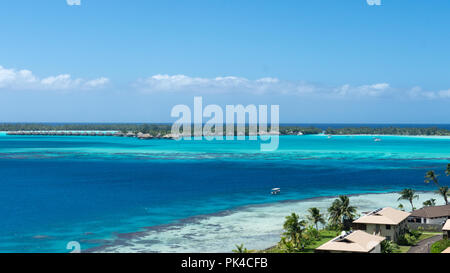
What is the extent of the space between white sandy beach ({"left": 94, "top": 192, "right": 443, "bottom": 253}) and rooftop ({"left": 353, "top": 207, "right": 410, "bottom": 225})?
21.8 feet

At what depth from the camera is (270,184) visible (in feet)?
213

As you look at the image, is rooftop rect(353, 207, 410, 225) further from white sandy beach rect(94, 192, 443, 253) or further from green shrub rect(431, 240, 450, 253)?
white sandy beach rect(94, 192, 443, 253)

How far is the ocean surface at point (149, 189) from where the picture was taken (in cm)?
3859

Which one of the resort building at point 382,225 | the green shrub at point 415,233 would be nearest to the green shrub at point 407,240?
the resort building at point 382,225

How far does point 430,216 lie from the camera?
36.1 m

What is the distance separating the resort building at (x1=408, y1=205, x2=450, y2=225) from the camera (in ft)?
118

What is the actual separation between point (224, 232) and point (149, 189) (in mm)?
28459

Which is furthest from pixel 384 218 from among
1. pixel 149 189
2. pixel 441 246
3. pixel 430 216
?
pixel 149 189

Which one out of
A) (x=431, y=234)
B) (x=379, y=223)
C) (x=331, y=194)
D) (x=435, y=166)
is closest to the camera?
(x=379, y=223)

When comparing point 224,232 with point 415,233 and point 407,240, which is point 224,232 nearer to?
point 407,240
